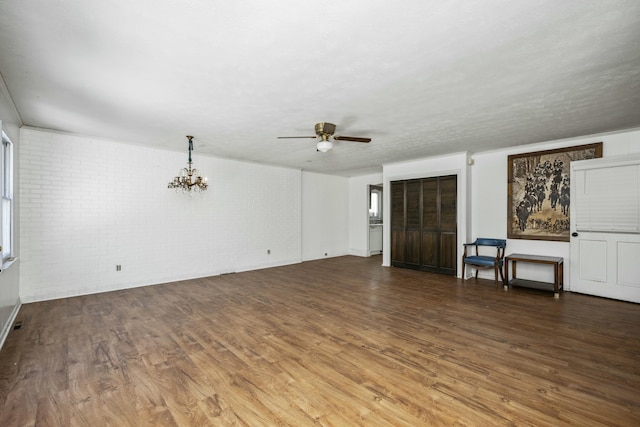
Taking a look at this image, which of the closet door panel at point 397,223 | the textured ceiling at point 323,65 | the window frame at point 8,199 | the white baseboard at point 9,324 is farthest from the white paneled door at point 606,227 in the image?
the window frame at point 8,199

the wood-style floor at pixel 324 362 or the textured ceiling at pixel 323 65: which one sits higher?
the textured ceiling at pixel 323 65

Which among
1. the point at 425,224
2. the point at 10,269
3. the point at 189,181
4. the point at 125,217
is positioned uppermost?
the point at 189,181

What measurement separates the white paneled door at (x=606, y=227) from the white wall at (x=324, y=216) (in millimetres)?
5627

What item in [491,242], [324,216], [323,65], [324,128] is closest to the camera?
[323,65]

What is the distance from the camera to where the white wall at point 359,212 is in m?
8.86

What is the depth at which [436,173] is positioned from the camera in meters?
6.21

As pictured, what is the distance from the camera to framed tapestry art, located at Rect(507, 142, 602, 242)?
4949 millimetres

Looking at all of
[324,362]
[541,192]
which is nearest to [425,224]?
[541,192]

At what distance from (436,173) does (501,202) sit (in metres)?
1.37

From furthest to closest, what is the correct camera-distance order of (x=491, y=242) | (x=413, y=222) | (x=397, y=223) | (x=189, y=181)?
(x=397, y=223) < (x=413, y=222) < (x=491, y=242) < (x=189, y=181)

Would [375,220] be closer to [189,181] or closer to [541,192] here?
[541,192]

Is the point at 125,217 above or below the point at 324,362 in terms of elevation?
above

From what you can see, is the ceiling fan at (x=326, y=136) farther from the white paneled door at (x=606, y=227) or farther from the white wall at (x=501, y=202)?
the white paneled door at (x=606, y=227)

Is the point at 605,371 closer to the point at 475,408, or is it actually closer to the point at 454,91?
the point at 475,408
